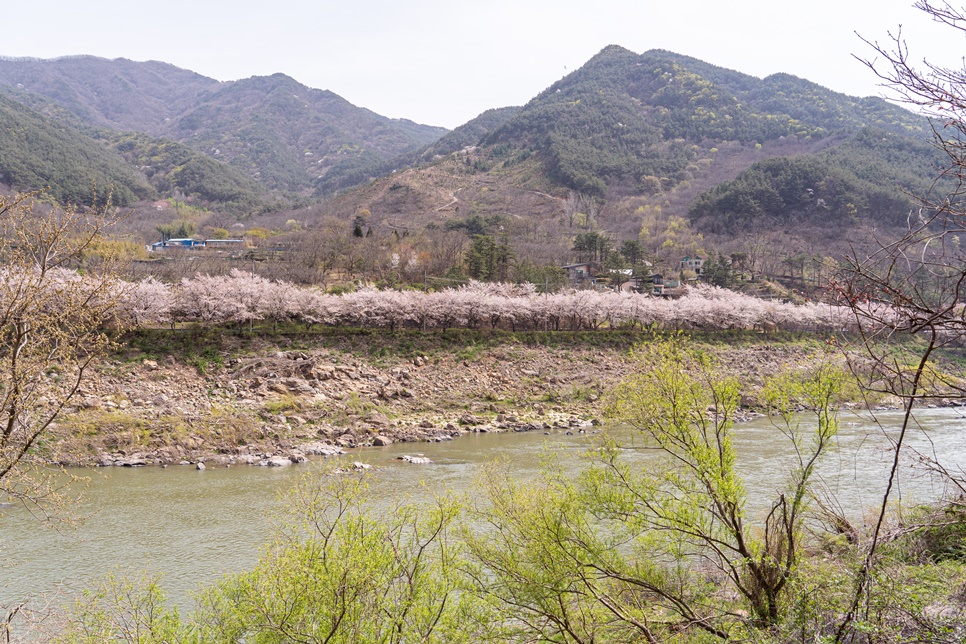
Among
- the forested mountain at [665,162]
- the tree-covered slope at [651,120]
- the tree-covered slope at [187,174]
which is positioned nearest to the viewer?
the forested mountain at [665,162]

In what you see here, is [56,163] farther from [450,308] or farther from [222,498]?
[222,498]

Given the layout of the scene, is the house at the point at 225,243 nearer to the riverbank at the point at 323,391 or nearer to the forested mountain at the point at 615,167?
the forested mountain at the point at 615,167

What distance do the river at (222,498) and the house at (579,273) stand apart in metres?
33.8

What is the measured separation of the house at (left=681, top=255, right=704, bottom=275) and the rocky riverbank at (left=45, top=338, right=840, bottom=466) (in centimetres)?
2905

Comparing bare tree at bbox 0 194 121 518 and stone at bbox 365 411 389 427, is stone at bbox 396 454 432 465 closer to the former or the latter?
stone at bbox 365 411 389 427

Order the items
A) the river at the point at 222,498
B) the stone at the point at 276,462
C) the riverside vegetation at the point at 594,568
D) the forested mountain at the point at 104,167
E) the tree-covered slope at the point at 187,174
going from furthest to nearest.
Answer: the tree-covered slope at the point at 187,174 < the forested mountain at the point at 104,167 < the stone at the point at 276,462 < the river at the point at 222,498 < the riverside vegetation at the point at 594,568

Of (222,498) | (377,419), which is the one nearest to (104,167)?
(377,419)

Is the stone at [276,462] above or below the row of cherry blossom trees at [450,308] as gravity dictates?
below

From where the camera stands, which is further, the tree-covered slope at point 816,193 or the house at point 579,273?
the tree-covered slope at point 816,193

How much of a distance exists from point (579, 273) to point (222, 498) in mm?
48209

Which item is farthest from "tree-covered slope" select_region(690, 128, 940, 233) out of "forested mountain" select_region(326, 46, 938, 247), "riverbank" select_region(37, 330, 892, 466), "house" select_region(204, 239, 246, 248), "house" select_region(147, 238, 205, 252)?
"house" select_region(147, 238, 205, 252)

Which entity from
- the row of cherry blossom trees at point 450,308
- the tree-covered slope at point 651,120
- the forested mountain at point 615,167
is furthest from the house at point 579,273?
the tree-covered slope at point 651,120

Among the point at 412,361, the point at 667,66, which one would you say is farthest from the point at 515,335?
the point at 667,66

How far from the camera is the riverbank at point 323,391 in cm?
2447
